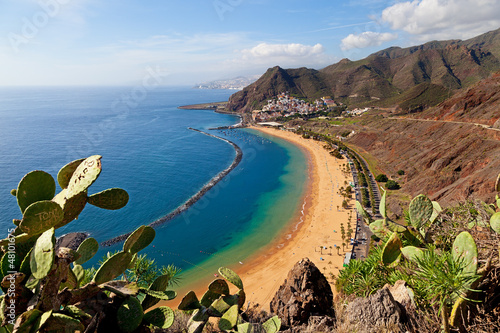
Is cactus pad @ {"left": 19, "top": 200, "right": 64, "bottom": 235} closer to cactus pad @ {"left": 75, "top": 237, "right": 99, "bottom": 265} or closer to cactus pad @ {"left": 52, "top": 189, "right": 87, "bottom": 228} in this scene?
cactus pad @ {"left": 52, "top": 189, "right": 87, "bottom": 228}

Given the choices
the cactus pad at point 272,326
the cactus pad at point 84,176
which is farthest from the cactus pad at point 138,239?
the cactus pad at point 272,326

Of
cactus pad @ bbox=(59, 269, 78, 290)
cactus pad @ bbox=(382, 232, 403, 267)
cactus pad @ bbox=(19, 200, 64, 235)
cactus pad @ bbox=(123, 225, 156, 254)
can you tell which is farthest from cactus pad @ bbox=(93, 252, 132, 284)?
cactus pad @ bbox=(382, 232, 403, 267)

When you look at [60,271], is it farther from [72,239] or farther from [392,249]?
[72,239]

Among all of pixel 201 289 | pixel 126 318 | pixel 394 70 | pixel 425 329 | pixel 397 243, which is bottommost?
pixel 201 289

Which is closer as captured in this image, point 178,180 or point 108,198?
point 108,198

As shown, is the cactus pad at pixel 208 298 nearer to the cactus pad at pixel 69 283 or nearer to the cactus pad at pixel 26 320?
the cactus pad at pixel 69 283

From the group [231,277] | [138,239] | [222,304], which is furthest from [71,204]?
[222,304]

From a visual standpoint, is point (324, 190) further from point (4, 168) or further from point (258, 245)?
point (4, 168)

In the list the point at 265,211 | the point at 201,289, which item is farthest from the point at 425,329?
the point at 265,211
